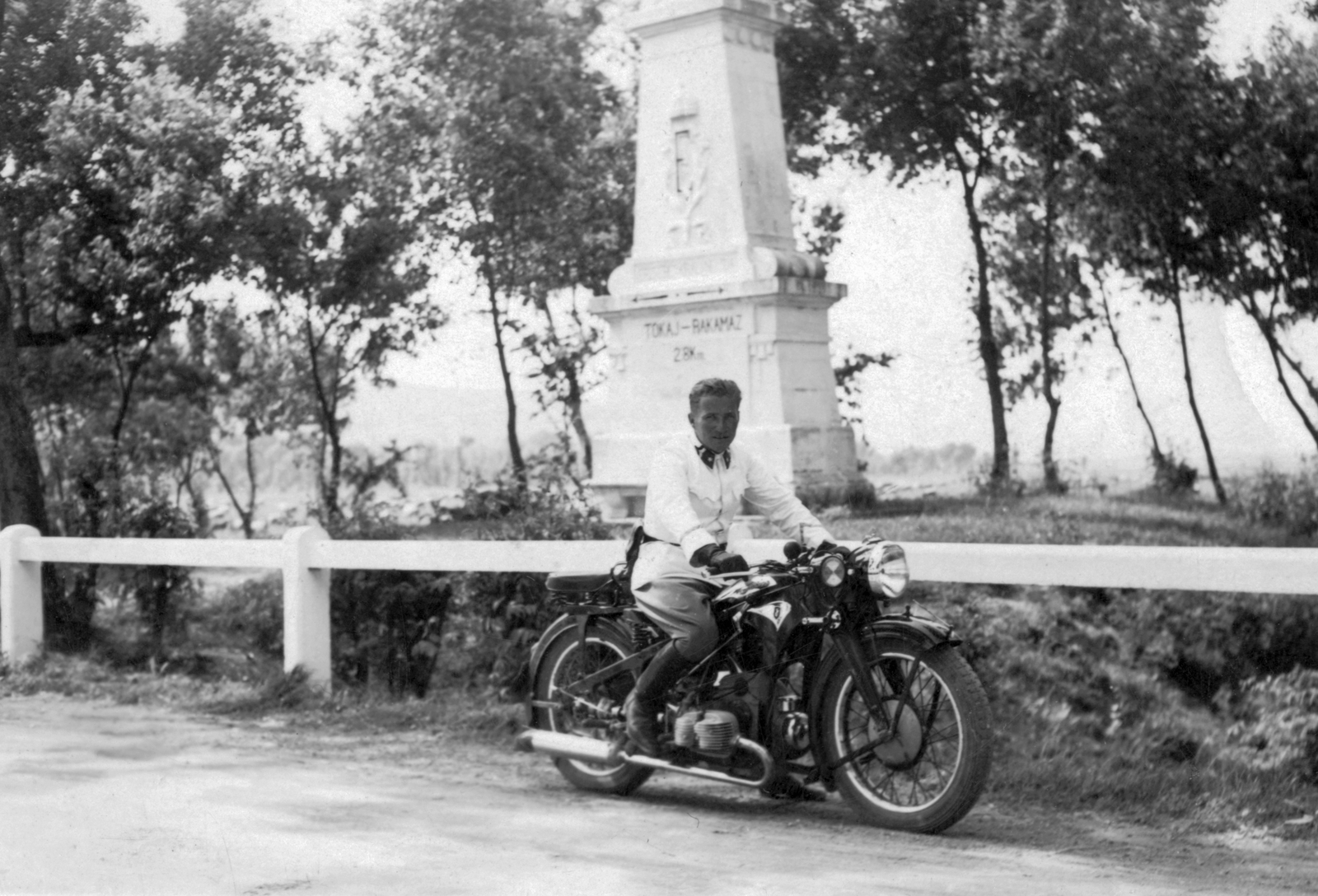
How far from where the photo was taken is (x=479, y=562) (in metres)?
9.15

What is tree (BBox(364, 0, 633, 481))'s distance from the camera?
25.3 m

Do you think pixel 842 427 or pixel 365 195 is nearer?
pixel 842 427

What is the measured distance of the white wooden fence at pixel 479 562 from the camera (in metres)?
6.64

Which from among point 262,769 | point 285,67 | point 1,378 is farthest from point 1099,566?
point 285,67

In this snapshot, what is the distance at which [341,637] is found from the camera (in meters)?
10.8

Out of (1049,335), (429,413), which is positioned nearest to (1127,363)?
(1049,335)

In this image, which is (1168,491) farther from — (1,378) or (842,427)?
(1,378)

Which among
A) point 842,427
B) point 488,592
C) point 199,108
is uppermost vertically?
point 199,108

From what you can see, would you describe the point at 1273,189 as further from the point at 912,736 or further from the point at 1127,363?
the point at 912,736

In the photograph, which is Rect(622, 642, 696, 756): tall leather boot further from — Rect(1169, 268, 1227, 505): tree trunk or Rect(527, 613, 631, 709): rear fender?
Rect(1169, 268, 1227, 505): tree trunk

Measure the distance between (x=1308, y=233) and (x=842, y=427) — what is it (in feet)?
27.2

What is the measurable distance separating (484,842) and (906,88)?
769 inches

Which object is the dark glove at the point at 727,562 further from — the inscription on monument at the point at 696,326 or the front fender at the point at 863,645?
the inscription on monument at the point at 696,326

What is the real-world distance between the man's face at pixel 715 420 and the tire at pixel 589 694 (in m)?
1.08
